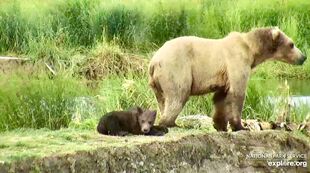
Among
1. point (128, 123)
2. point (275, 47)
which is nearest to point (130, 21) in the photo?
point (275, 47)

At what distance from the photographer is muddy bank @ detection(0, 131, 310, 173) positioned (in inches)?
248

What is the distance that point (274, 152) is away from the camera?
7906 mm

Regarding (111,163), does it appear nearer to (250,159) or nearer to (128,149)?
(128,149)

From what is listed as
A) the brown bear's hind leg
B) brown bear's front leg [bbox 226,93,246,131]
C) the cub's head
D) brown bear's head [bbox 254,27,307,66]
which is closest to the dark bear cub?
the cub's head

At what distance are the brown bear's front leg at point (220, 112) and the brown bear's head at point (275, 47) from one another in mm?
445

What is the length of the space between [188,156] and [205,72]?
1.07m

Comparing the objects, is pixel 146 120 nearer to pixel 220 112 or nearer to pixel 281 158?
pixel 220 112

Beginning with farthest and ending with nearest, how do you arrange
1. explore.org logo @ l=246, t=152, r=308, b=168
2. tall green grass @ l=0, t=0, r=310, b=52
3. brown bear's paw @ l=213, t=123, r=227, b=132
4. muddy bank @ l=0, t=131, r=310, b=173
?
tall green grass @ l=0, t=0, r=310, b=52 → brown bear's paw @ l=213, t=123, r=227, b=132 → explore.org logo @ l=246, t=152, r=308, b=168 → muddy bank @ l=0, t=131, r=310, b=173

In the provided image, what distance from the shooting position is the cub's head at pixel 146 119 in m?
7.46

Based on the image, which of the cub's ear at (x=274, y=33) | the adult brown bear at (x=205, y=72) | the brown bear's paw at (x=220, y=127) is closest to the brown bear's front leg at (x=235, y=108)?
the adult brown bear at (x=205, y=72)

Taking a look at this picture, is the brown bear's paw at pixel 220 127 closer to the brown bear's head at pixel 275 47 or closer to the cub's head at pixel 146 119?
the brown bear's head at pixel 275 47

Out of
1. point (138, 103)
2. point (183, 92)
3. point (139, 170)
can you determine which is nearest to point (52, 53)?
point (138, 103)

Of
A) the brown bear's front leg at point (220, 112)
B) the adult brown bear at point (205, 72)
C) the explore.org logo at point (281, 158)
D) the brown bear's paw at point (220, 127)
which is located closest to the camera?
the explore.org logo at point (281, 158)

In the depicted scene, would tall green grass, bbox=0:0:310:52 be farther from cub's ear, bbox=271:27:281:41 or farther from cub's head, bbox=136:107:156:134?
cub's head, bbox=136:107:156:134
